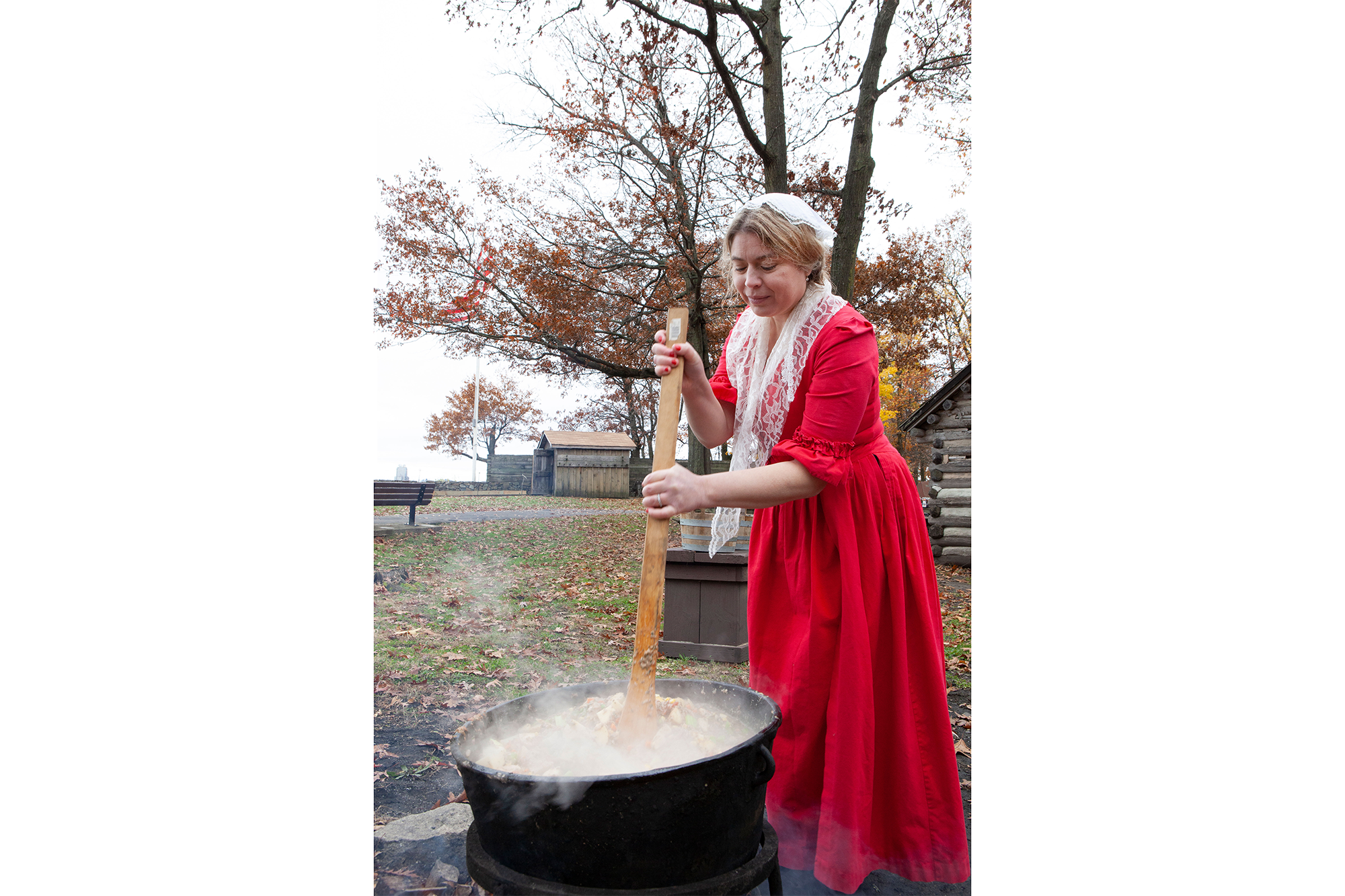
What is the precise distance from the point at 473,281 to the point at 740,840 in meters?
5.05

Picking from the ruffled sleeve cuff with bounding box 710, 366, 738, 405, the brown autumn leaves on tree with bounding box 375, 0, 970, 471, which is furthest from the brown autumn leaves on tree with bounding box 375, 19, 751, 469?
the ruffled sleeve cuff with bounding box 710, 366, 738, 405

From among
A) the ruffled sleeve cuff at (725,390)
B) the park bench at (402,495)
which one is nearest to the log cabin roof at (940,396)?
the park bench at (402,495)

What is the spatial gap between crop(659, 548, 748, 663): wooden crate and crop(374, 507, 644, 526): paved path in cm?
253

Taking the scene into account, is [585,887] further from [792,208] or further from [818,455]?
[792,208]

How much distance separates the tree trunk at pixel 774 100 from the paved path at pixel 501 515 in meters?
3.25

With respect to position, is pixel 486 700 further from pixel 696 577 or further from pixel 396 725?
pixel 696 577

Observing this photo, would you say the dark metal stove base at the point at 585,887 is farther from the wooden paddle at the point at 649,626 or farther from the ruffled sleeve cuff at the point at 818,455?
the ruffled sleeve cuff at the point at 818,455

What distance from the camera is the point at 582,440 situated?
8.74 metres

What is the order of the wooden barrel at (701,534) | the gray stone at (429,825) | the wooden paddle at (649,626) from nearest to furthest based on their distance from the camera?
1. the wooden paddle at (649,626)
2. the gray stone at (429,825)
3. the wooden barrel at (701,534)

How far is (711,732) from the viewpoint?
139cm

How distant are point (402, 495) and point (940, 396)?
5634mm

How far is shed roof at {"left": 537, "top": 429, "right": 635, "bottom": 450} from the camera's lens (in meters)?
7.96

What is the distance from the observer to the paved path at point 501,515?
6457mm

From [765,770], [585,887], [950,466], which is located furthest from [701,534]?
[950,466]
